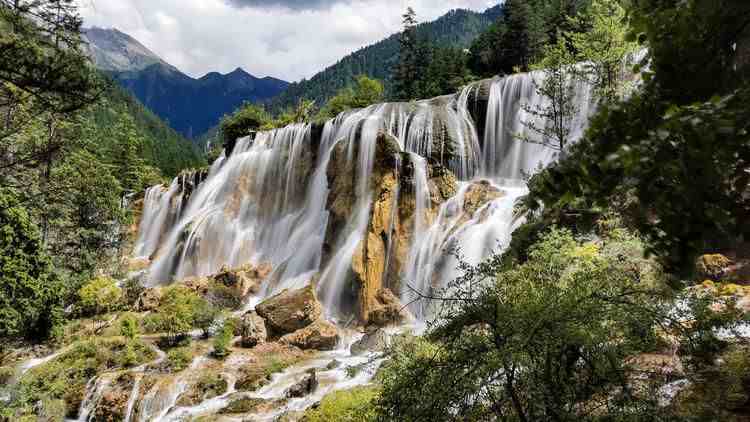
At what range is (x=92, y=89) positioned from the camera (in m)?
6.93

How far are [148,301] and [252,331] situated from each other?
7012 mm

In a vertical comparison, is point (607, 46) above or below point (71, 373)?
above

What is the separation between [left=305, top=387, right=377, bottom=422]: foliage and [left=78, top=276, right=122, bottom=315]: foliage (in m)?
15.1

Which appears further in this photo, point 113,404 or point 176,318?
point 176,318

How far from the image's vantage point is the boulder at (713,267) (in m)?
8.24

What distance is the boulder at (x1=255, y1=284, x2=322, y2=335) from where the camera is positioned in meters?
15.1

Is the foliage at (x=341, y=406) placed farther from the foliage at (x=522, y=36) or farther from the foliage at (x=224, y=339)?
the foliage at (x=522, y=36)

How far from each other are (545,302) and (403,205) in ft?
45.8

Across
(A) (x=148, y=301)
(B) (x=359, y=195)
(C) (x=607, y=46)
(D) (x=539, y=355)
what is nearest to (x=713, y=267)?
(D) (x=539, y=355)

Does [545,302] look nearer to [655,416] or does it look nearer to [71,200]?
[655,416]

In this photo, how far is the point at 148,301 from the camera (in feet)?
61.7

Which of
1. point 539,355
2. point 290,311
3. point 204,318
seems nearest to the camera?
point 539,355

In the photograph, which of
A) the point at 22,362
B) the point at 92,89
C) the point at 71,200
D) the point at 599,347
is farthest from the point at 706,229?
the point at 71,200

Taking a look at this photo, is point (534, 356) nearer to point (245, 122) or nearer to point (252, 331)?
point (252, 331)
